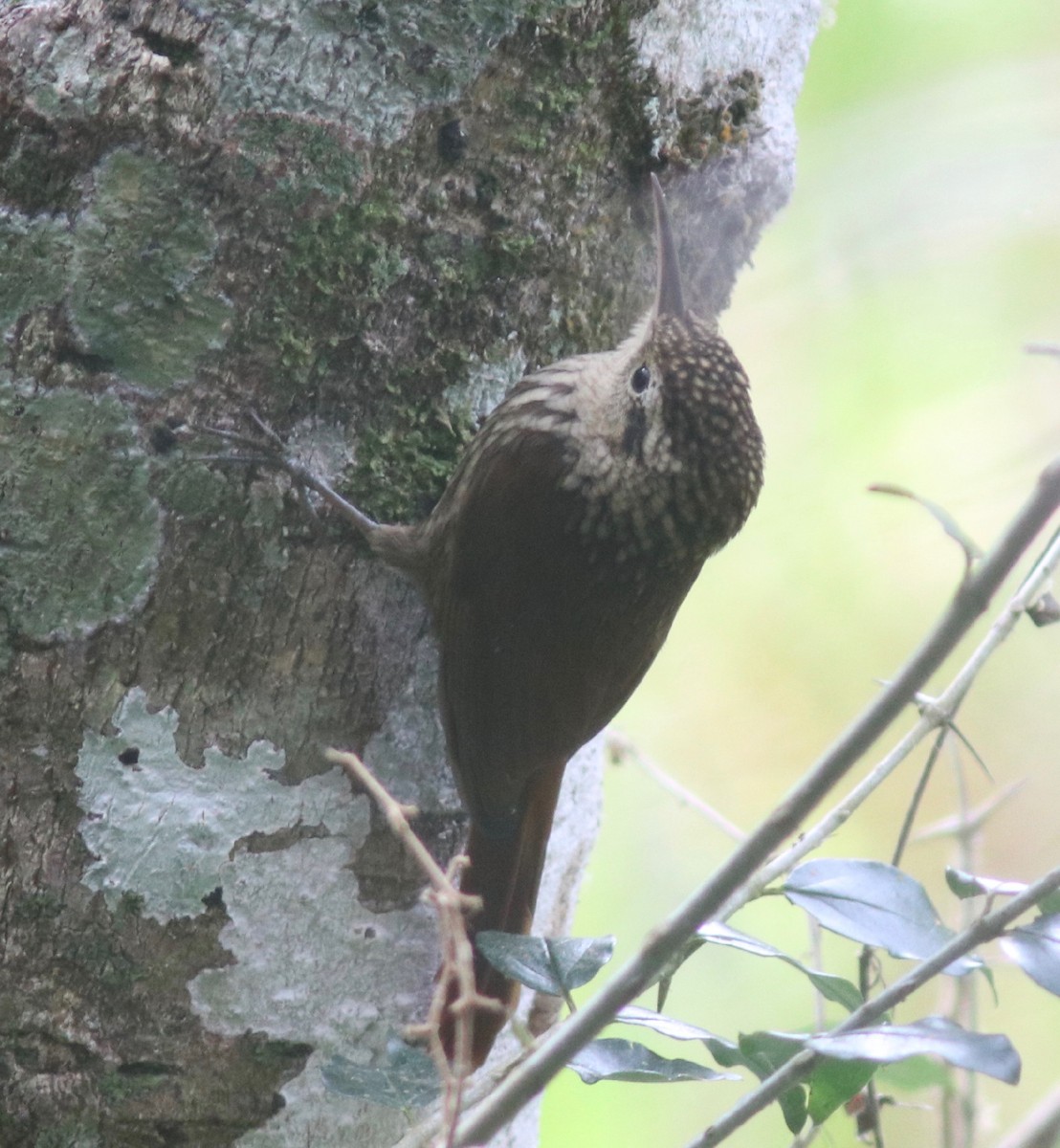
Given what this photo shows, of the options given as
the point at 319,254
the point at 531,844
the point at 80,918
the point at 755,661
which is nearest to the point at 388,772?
the point at 531,844

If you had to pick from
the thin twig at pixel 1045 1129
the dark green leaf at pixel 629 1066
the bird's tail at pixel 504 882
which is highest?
the thin twig at pixel 1045 1129

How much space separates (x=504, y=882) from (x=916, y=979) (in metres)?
0.89

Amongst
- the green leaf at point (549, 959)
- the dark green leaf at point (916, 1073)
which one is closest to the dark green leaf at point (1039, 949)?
the dark green leaf at point (916, 1073)

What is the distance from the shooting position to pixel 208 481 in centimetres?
164

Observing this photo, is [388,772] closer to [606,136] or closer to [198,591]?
[198,591]

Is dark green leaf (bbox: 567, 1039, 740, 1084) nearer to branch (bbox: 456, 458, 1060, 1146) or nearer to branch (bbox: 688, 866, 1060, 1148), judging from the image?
branch (bbox: 688, 866, 1060, 1148)

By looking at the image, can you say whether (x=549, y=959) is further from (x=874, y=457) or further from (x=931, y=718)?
(x=874, y=457)

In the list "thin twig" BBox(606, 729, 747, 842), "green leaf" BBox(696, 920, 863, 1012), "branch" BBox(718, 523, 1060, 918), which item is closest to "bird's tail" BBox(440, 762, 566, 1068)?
"thin twig" BBox(606, 729, 747, 842)

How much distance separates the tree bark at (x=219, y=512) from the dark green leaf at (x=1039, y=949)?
834 mm

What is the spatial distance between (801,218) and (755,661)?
1.38 m

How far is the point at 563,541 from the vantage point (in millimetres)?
1913

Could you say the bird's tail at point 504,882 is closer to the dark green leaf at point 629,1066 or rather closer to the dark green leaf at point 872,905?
the dark green leaf at point 629,1066

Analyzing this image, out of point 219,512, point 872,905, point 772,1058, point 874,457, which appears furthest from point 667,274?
point 874,457

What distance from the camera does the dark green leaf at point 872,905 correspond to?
4.07 feet
